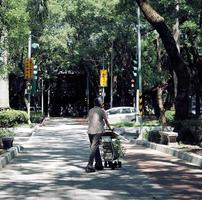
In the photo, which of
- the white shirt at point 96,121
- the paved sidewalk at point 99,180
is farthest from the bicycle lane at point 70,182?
the white shirt at point 96,121

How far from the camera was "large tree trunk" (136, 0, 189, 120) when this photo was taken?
2170 centimetres

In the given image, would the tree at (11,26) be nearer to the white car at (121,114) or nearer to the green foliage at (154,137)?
the green foliage at (154,137)

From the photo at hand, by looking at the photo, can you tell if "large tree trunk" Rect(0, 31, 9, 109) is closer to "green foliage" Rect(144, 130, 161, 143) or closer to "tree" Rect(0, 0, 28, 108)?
"tree" Rect(0, 0, 28, 108)

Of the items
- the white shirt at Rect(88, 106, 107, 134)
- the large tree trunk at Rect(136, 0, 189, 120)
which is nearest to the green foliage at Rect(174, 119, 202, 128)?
the large tree trunk at Rect(136, 0, 189, 120)

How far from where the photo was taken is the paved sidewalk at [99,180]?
10703mm

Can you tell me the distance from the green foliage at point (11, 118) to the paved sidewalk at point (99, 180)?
2042 centimetres

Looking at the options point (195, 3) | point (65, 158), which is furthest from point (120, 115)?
point (65, 158)

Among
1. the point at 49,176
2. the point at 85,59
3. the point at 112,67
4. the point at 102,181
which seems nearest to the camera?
the point at 102,181

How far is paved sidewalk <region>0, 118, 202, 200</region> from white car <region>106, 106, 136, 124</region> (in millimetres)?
31462

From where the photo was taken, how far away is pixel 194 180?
1280cm

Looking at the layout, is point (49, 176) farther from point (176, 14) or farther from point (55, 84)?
point (55, 84)

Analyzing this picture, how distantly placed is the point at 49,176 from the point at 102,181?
5.18ft

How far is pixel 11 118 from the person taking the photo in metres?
39.9

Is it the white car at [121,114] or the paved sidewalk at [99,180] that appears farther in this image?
the white car at [121,114]
